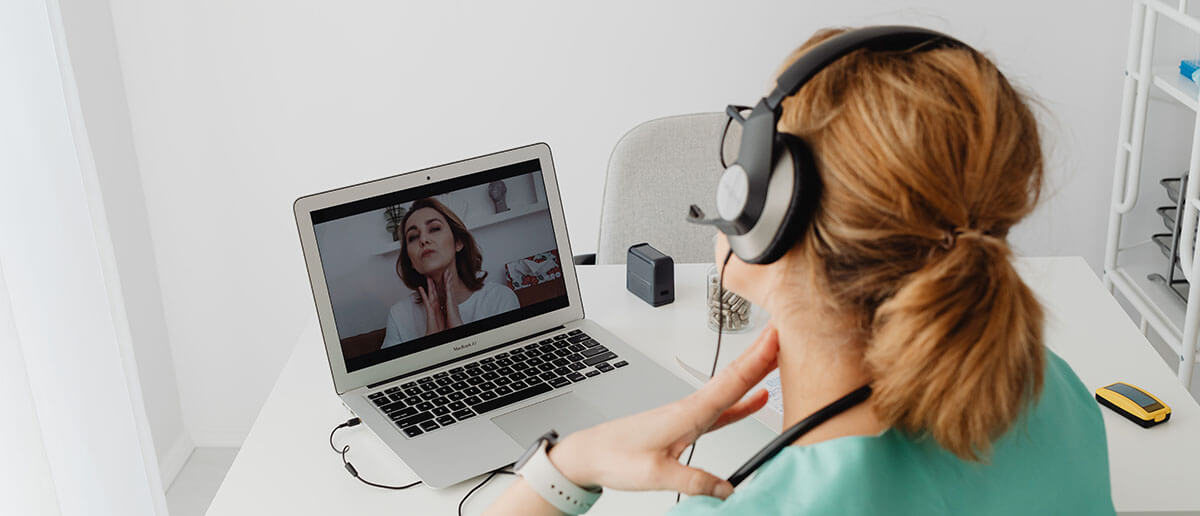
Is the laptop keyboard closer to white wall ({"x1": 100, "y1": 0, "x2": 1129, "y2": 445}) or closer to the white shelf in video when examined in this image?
the white shelf in video

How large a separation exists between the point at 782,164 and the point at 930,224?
111mm

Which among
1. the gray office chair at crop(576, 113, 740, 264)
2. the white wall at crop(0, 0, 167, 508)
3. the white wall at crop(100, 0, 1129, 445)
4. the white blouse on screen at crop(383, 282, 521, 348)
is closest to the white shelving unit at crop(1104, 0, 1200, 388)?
the white wall at crop(100, 0, 1129, 445)

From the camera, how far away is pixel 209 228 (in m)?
2.60

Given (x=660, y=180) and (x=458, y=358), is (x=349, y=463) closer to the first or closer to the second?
(x=458, y=358)

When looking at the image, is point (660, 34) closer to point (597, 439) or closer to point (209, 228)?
point (209, 228)

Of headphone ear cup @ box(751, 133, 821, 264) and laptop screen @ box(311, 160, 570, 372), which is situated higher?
headphone ear cup @ box(751, 133, 821, 264)

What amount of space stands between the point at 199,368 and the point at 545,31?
1.23 metres

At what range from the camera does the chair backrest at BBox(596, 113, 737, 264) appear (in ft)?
6.68

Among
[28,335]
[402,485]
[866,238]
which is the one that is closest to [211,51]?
[28,335]

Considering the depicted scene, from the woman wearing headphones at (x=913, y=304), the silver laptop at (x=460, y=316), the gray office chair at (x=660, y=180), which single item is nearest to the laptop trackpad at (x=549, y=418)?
the silver laptop at (x=460, y=316)

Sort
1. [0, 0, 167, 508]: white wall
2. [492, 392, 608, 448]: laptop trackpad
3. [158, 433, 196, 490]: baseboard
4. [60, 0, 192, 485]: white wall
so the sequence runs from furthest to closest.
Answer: [158, 433, 196, 490]: baseboard → [60, 0, 192, 485]: white wall → [0, 0, 167, 508]: white wall → [492, 392, 608, 448]: laptop trackpad

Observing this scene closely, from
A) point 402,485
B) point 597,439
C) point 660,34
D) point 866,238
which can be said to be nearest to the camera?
point 866,238

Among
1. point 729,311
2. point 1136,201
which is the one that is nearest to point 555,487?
point 729,311

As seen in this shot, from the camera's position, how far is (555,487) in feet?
3.10
